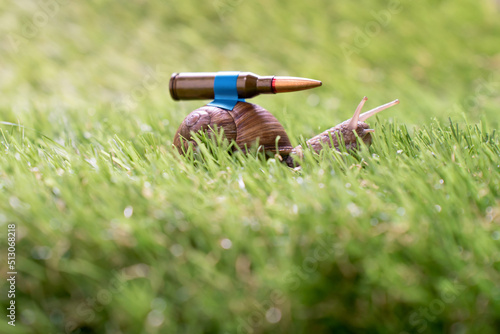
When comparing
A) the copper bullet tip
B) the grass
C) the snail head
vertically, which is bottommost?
the grass

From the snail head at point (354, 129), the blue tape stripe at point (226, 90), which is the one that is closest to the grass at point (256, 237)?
the snail head at point (354, 129)

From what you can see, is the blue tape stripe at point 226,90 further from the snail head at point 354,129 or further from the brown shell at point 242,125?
the snail head at point 354,129

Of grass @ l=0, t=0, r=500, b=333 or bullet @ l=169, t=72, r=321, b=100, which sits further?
bullet @ l=169, t=72, r=321, b=100

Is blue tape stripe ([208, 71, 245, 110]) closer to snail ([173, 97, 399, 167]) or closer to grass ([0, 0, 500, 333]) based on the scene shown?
snail ([173, 97, 399, 167])

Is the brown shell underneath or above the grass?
above

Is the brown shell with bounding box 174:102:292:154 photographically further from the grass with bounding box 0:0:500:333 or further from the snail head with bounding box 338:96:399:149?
the snail head with bounding box 338:96:399:149

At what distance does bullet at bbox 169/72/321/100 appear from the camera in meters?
1.72

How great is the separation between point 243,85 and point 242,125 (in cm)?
14

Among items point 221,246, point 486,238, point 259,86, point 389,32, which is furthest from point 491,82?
point 221,246

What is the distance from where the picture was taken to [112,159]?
69.2 inches

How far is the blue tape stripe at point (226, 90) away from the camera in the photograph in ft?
5.94

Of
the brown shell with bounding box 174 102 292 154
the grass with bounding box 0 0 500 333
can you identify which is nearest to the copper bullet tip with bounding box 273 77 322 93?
the brown shell with bounding box 174 102 292 154

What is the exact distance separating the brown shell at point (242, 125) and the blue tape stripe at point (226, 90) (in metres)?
0.02

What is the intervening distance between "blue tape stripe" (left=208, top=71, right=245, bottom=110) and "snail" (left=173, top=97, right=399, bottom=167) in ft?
0.08
